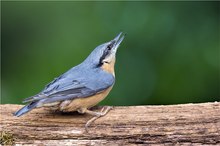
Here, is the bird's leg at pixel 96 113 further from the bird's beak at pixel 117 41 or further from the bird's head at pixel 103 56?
the bird's beak at pixel 117 41

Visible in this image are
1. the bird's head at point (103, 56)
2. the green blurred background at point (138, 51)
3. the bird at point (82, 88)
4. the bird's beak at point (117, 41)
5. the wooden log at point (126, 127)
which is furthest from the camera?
the green blurred background at point (138, 51)

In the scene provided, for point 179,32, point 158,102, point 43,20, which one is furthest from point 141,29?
point 43,20

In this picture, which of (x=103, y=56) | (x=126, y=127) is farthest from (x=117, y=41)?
(x=126, y=127)

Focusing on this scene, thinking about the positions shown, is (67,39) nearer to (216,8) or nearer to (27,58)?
(27,58)

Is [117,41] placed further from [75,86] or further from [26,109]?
[26,109]

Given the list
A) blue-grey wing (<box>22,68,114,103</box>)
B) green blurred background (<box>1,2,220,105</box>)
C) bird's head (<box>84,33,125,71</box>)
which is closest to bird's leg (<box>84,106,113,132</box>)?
blue-grey wing (<box>22,68,114,103</box>)

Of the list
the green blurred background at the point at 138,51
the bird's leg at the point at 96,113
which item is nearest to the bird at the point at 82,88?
the bird's leg at the point at 96,113
